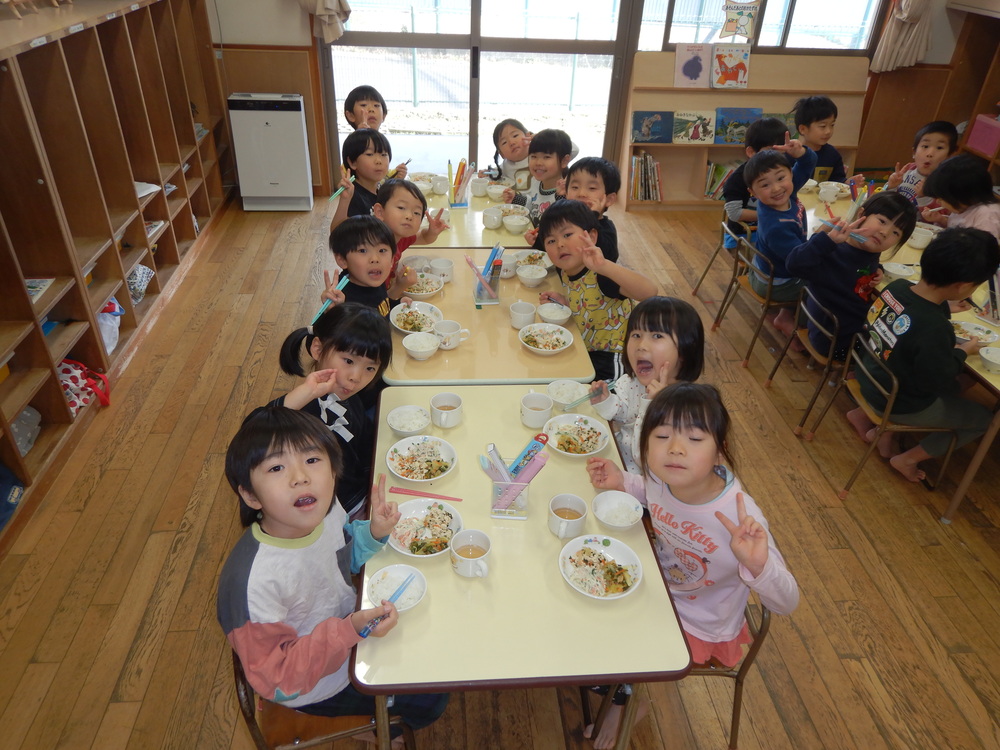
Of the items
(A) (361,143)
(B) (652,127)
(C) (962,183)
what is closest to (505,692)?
(A) (361,143)

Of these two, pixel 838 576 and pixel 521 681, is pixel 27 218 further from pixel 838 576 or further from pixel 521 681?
pixel 838 576

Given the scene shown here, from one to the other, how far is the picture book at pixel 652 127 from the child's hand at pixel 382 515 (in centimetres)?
503

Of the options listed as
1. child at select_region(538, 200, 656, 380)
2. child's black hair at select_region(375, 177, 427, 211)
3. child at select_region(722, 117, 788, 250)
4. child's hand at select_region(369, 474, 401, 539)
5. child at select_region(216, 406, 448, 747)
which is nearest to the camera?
child at select_region(216, 406, 448, 747)

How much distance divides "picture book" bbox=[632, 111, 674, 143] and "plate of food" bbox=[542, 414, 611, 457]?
14.7ft

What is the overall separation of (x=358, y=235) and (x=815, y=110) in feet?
11.2

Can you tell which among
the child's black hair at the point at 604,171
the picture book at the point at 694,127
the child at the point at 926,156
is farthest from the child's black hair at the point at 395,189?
the picture book at the point at 694,127

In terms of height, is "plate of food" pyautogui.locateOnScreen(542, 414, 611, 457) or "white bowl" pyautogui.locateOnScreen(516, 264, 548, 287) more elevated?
"white bowl" pyautogui.locateOnScreen(516, 264, 548, 287)

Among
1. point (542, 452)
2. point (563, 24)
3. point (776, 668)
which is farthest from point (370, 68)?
point (776, 668)

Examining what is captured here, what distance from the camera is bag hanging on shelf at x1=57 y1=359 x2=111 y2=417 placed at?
10.7ft

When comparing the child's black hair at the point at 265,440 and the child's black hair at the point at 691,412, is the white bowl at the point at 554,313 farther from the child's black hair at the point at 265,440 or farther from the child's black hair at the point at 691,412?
the child's black hair at the point at 265,440

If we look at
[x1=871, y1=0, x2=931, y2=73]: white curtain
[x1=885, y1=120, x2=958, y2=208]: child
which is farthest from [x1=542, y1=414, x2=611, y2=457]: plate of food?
[x1=871, y1=0, x2=931, y2=73]: white curtain

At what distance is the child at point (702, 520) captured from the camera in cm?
161

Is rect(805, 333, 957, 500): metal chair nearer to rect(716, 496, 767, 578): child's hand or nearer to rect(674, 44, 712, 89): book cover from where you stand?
rect(716, 496, 767, 578): child's hand

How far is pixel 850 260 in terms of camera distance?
329 centimetres
